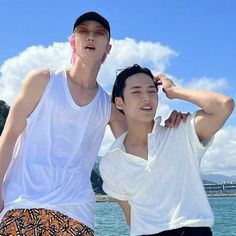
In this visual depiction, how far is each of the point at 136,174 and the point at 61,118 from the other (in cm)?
75

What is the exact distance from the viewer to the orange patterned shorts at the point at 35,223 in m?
3.94

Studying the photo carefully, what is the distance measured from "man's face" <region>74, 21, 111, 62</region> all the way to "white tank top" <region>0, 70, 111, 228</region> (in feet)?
0.94

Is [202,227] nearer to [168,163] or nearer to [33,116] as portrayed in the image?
[168,163]

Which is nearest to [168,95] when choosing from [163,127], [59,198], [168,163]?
[163,127]

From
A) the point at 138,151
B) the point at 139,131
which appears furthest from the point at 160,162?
the point at 139,131

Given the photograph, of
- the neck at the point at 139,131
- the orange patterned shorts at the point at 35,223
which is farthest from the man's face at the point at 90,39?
the orange patterned shorts at the point at 35,223

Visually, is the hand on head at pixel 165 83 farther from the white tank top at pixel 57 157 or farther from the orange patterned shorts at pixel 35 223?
the orange patterned shorts at pixel 35 223

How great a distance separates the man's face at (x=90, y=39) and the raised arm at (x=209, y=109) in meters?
0.79

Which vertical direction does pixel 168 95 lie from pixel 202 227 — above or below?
above

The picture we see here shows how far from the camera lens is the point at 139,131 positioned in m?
4.35

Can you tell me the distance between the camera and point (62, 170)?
4.09m

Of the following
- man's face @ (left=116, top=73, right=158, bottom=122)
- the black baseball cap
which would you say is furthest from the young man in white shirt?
the black baseball cap

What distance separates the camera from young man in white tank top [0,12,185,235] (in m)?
3.98

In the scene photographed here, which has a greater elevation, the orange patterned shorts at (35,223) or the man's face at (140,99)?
the man's face at (140,99)
